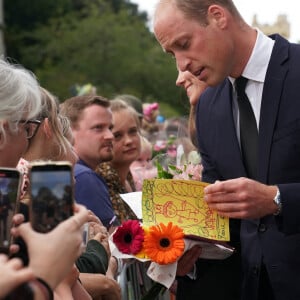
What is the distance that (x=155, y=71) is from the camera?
3659 cm

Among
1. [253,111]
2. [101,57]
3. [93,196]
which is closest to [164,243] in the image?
[253,111]

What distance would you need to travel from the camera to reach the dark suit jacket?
344 centimetres

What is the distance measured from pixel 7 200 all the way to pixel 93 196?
2.60 meters

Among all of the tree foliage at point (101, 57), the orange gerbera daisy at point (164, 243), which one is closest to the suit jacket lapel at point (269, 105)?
the orange gerbera daisy at point (164, 243)

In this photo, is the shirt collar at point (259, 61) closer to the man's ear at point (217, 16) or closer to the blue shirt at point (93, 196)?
the man's ear at point (217, 16)

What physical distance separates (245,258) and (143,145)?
13.1 ft

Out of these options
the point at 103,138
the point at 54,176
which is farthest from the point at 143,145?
the point at 54,176

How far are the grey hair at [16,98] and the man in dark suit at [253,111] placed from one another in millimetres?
879

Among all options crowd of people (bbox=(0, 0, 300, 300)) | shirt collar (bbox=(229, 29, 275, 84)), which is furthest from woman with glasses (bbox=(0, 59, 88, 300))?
shirt collar (bbox=(229, 29, 275, 84))

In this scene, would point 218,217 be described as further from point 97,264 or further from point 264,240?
point 97,264

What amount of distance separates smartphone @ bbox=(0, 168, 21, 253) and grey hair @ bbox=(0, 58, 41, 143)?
57cm

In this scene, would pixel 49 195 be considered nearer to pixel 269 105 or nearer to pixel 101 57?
pixel 269 105

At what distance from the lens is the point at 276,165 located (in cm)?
347

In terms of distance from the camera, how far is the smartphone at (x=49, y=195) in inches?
84.7
